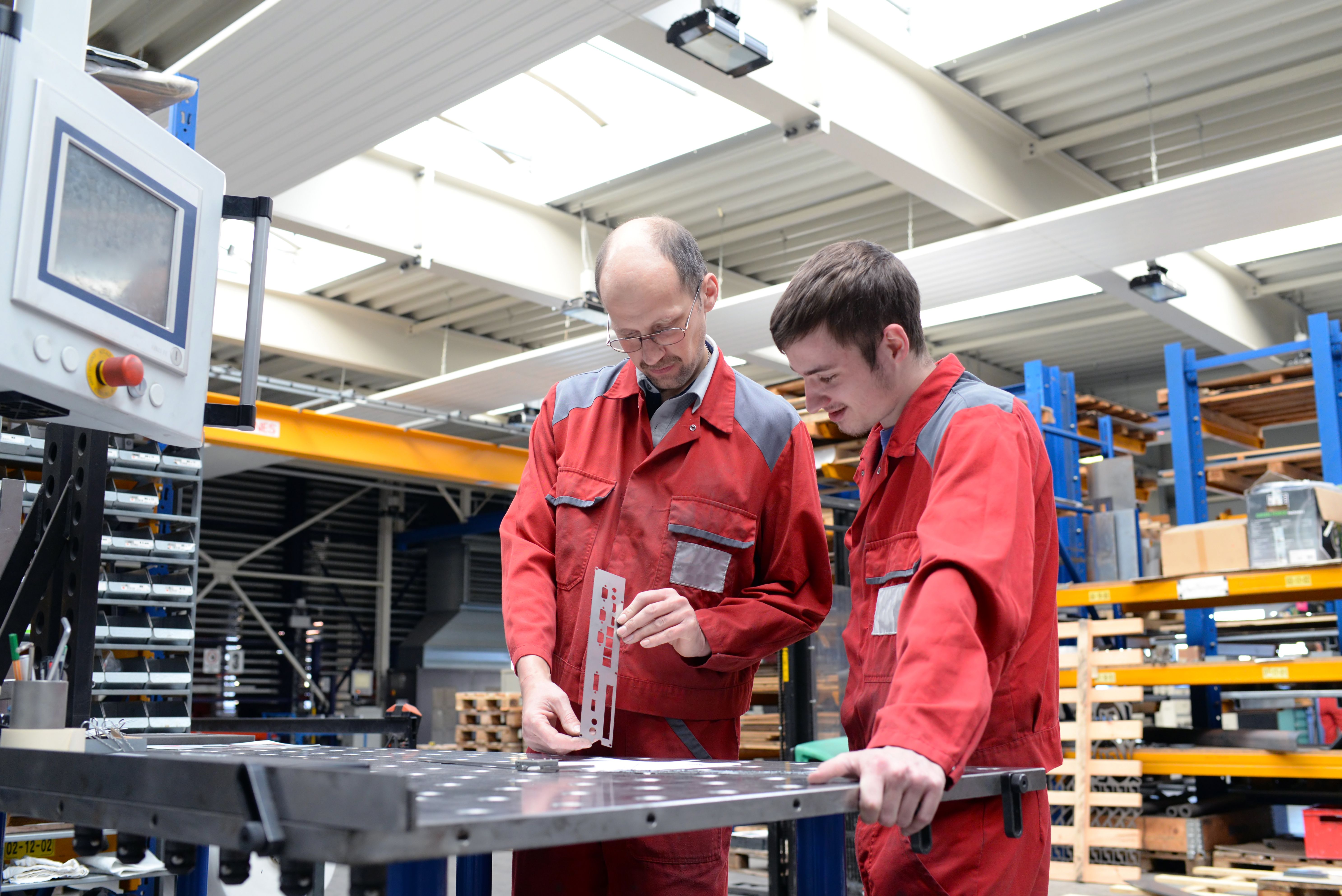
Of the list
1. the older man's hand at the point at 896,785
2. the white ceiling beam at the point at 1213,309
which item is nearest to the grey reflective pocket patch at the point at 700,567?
the older man's hand at the point at 896,785

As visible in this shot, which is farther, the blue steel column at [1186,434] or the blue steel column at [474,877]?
the blue steel column at [1186,434]

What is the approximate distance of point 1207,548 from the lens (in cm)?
656

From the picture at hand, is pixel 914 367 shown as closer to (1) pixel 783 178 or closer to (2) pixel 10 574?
(2) pixel 10 574

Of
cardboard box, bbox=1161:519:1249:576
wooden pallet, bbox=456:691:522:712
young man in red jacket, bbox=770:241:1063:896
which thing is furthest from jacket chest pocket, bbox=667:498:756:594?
wooden pallet, bbox=456:691:522:712

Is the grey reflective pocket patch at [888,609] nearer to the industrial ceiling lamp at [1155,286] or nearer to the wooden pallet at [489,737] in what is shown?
the industrial ceiling lamp at [1155,286]

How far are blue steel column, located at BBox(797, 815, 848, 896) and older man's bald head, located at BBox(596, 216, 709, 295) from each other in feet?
3.55

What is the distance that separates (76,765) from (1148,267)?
871 cm

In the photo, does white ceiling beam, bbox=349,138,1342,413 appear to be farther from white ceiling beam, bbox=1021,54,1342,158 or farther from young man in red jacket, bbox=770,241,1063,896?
young man in red jacket, bbox=770,241,1063,896

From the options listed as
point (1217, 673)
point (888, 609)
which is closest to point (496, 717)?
point (1217, 673)

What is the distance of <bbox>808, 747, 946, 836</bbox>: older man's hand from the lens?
1258mm

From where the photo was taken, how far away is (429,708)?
15508 millimetres

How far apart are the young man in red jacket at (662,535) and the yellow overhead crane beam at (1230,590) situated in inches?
179

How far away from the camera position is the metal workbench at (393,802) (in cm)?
87

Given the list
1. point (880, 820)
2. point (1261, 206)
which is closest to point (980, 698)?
point (880, 820)
